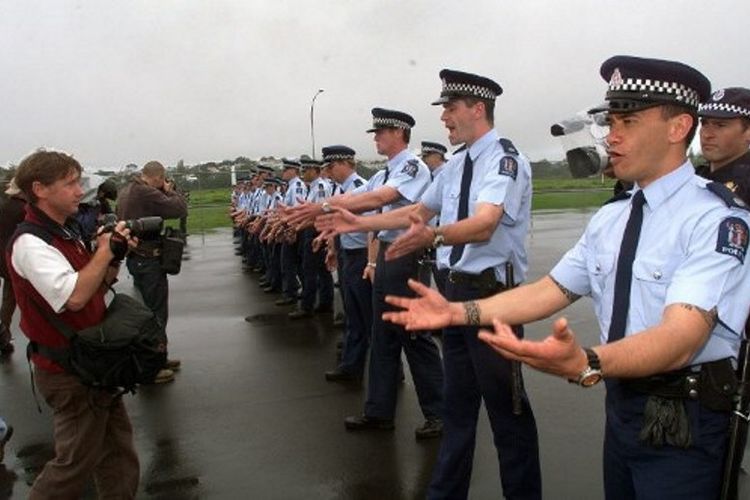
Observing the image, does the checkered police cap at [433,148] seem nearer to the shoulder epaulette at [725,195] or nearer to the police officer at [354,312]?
the police officer at [354,312]

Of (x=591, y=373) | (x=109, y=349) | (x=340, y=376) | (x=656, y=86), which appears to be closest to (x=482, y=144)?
(x=656, y=86)

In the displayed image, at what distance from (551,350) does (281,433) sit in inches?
140

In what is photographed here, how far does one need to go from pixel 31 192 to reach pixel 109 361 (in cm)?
90

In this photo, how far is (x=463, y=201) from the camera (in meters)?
3.47

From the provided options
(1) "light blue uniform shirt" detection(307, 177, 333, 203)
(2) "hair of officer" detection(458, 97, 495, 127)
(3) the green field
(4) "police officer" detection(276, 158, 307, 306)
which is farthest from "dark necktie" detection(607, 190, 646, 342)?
(3) the green field

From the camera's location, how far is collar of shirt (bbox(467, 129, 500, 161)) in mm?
3535

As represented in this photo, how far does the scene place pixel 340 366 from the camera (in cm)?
601

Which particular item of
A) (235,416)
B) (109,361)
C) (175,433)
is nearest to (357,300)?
(235,416)

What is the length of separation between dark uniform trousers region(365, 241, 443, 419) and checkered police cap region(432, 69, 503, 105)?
1251mm

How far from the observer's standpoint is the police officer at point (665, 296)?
1794 mm

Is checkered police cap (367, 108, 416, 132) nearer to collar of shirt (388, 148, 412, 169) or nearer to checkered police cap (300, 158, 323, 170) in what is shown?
collar of shirt (388, 148, 412, 169)

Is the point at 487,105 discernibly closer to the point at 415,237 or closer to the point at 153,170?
the point at 415,237

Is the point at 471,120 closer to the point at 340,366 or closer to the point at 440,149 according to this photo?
the point at 340,366

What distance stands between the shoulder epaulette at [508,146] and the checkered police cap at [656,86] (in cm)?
134
